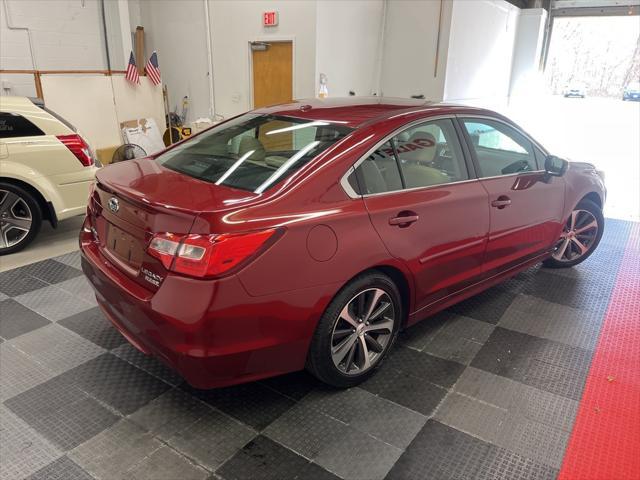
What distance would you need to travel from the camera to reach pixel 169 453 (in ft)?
6.84

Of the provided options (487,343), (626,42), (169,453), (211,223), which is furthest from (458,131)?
(626,42)

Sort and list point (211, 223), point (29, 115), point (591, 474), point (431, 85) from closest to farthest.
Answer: point (211, 223)
point (591, 474)
point (29, 115)
point (431, 85)

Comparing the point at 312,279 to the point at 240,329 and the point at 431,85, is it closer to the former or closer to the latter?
the point at 240,329

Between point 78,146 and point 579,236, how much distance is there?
454cm

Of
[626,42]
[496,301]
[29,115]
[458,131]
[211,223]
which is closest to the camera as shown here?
[211,223]

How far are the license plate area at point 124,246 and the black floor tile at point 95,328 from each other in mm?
839

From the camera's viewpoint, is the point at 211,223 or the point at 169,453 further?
the point at 169,453

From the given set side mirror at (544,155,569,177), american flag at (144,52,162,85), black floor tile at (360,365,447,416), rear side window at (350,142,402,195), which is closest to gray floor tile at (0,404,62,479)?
black floor tile at (360,365,447,416)

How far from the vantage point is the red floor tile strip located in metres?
2.09

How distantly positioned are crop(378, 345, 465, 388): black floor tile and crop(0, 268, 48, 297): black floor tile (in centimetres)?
270

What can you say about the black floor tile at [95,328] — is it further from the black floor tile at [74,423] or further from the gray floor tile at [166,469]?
the gray floor tile at [166,469]

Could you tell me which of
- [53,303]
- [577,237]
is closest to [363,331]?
[53,303]

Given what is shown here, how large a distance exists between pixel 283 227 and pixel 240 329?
0.46 m

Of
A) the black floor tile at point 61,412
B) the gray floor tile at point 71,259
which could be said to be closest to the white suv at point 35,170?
the gray floor tile at point 71,259
